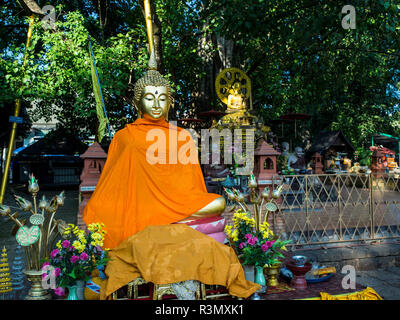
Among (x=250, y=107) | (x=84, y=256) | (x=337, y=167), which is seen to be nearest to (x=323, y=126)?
(x=337, y=167)

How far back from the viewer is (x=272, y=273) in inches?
161

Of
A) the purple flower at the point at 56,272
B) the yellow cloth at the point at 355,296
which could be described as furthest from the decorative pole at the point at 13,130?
the yellow cloth at the point at 355,296

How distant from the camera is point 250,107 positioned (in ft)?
41.3

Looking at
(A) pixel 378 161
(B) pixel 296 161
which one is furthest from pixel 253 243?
(A) pixel 378 161

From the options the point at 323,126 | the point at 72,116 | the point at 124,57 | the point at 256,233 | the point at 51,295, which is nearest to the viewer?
the point at 51,295

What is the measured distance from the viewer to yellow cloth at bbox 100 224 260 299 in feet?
10.8

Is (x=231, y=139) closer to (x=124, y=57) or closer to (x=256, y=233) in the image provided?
(x=124, y=57)

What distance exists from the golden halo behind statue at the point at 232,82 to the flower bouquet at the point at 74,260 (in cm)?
923

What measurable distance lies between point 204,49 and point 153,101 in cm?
801

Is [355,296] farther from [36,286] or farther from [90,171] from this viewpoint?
[90,171]

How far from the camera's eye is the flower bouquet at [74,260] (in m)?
3.38

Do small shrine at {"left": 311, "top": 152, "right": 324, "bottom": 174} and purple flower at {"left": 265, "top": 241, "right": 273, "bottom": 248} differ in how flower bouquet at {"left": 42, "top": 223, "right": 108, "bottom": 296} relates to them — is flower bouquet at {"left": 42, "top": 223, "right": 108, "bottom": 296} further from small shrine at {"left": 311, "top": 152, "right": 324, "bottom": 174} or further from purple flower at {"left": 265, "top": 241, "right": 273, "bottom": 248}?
small shrine at {"left": 311, "top": 152, "right": 324, "bottom": 174}

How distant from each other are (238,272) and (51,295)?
217 cm

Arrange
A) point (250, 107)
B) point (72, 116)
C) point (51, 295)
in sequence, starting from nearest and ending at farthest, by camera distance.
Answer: point (51, 295), point (250, 107), point (72, 116)
